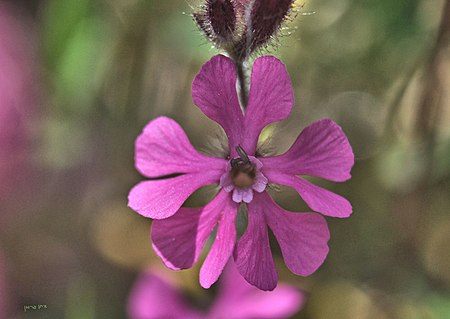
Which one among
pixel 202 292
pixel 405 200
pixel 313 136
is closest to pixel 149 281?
pixel 202 292

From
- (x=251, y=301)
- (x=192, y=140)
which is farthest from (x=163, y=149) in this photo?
(x=192, y=140)

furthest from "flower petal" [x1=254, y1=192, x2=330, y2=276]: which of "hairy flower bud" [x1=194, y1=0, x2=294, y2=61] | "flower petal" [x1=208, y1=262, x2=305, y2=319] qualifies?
"flower petal" [x1=208, y1=262, x2=305, y2=319]

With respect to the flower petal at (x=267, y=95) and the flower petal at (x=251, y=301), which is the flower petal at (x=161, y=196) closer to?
the flower petal at (x=267, y=95)

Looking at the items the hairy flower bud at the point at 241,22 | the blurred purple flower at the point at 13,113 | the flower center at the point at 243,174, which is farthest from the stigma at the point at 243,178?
the blurred purple flower at the point at 13,113

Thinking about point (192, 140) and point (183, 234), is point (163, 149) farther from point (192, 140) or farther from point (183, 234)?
point (192, 140)

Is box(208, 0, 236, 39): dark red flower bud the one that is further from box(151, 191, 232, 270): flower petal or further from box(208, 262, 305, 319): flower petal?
box(208, 262, 305, 319): flower petal

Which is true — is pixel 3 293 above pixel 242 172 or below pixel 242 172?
below
